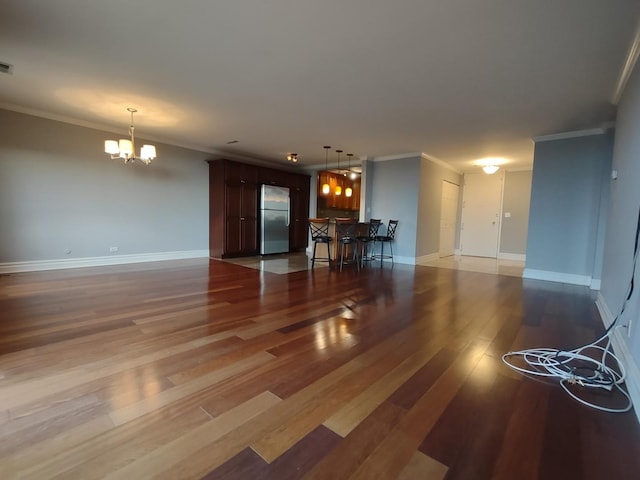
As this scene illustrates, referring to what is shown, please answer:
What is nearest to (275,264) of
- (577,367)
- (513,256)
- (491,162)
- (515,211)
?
(577,367)

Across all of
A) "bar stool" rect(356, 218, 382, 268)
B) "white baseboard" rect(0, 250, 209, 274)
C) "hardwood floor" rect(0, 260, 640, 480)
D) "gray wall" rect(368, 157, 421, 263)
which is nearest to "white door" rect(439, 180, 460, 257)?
"gray wall" rect(368, 157, 421, 263)

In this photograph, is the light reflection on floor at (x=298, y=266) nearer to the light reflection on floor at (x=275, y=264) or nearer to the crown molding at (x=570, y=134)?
the light reflection on floor at (x=275, y=264)

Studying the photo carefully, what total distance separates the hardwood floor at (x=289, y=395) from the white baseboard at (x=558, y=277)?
6.26ft

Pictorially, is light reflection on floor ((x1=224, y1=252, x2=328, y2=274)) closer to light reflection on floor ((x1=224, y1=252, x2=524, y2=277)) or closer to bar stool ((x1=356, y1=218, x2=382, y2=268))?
light reflection on floor ((x1=224, y1=252, x2=524, y2=277))

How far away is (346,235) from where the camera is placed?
5953mm

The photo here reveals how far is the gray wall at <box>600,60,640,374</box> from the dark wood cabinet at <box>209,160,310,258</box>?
19.9 feet

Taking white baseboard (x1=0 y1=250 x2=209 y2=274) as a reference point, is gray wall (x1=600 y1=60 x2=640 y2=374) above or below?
above

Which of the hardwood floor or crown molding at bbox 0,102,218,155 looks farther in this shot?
crown molding at bbox 0,102,218,155

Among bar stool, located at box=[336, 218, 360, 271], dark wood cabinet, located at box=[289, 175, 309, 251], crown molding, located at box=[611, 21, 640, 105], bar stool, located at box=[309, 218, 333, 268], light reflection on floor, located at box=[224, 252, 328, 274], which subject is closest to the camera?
crown molding, located at box=[611, 21, 640, 105]

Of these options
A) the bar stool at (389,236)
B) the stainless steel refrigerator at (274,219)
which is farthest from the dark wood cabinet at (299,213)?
the bar stool at (389,236)

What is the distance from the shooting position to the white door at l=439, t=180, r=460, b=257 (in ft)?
25.2

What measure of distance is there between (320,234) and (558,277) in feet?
13.4

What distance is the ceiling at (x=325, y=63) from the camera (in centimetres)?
213

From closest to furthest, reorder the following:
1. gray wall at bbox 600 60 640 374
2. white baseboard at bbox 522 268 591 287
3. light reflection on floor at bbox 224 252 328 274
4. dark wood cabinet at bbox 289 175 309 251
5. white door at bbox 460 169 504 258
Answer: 1. gray wall at bbox 600 60 640 374
2. white baseboard at bbox 522 268 591 287
3. light reflection on floor at bbox 224 252 328 274
4. white door at bbox 460 169 504 258
5. dark wood cabinet at bbox 289 175 309 251
